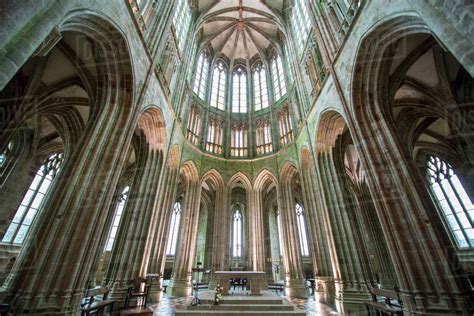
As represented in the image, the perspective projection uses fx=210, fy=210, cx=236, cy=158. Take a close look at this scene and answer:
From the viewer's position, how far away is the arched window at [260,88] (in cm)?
2203

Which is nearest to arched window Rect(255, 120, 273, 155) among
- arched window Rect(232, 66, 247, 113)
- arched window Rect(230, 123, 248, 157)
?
arched window Rect(230, 123, 248, 157)

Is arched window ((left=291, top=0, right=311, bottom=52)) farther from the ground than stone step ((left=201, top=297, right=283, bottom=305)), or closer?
farther from the ground

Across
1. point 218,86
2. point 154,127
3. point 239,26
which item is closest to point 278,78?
point 218,86

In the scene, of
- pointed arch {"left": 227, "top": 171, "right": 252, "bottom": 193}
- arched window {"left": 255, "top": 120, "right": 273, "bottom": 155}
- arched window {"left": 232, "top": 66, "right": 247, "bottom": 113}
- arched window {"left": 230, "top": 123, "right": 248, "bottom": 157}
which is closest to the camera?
pointed arch {"left": 227, "top": 171, "right": 252, "bottom": 193}

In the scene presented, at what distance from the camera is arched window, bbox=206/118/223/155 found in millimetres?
19344

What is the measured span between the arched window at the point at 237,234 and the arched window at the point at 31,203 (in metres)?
17.0

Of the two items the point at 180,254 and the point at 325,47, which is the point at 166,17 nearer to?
the point at 325,47

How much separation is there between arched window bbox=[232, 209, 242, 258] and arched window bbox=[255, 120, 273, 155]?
9.39 metres

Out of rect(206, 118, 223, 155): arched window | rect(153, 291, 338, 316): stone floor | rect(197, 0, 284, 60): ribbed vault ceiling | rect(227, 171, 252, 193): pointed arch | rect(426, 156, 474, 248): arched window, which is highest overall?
rect(197, 0, 284, 60): ribbed vault ceiling

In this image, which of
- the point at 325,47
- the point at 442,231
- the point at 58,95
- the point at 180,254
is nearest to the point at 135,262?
the point at 180,254

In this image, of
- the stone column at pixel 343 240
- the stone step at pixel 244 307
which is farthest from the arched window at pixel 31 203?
the stone column at pixel 343 240

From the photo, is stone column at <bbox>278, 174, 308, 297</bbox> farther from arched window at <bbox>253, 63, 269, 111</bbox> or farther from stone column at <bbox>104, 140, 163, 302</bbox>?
stone column at <bbox>104, 140, 163, 302</bbox>

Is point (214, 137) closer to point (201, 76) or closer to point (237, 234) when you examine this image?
point (201, 76)

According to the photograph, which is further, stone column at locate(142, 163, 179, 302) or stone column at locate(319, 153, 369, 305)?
stone column at locate(142, 163, 179, 302)
